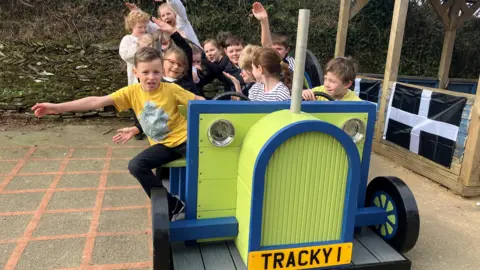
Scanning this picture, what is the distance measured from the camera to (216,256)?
212 centimetres

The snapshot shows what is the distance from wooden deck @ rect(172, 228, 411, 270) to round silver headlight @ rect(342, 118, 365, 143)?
2.05 feet

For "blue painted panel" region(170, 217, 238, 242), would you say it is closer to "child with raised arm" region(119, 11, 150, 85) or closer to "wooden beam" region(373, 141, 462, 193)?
"child with raised arm" region(119, 11, 150, 85)

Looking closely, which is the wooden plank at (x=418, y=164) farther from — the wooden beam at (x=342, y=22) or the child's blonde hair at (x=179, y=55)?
the child's blonde hair at (x=179, y=55)

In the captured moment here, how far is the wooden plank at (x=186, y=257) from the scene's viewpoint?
2.03m

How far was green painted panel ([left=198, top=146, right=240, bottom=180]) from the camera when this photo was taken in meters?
2.12

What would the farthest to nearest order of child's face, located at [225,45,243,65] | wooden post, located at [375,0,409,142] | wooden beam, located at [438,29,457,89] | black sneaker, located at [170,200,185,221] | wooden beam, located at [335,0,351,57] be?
wooden beam, located at [438,29,457,89]
wooden beam, located at [335,0,351,57]
wooden post, located at [375,0,409,142]
child's face, located at [225,45,243,65]
black sneaker, located at [170,200,185,221]

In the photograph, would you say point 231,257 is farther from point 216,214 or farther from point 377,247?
point 377,247

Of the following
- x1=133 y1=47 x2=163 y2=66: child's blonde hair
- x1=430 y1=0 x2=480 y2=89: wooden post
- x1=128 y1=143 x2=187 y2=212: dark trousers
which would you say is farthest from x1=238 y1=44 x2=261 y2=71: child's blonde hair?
x1=430 y1=0 x2=480 y2=89: wooden post

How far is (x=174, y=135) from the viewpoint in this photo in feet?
8.61

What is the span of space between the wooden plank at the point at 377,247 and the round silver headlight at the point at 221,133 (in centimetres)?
102

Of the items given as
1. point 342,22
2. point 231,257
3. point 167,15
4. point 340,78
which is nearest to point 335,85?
point 340,78

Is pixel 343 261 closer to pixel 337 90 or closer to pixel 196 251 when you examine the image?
pixel 196 251

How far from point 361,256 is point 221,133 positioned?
1.02 metres

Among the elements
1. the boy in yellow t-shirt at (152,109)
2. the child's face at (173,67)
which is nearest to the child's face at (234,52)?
the child's face at (173,67)
